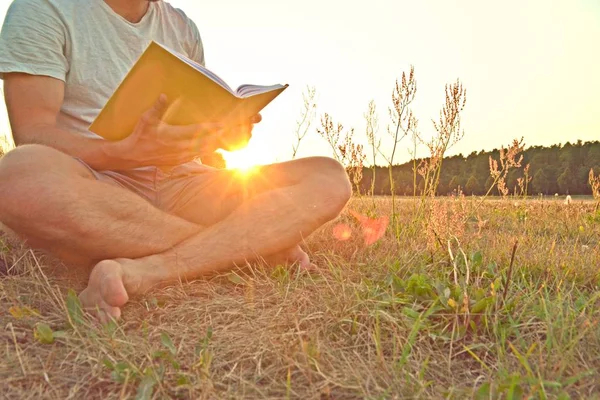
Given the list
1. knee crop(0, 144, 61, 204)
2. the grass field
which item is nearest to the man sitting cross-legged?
knee crop(0, 144, 61, 204)

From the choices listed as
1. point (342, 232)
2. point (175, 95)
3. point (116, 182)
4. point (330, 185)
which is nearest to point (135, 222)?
point (116, 182)

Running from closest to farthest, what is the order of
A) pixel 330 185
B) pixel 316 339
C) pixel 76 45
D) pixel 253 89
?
pixel 316 339
pixel 253 89
pixel 330 185
pixel 76 45

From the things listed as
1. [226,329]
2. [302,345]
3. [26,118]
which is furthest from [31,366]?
[26,118]

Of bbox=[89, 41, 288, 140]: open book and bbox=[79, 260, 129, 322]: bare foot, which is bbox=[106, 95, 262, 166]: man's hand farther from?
bbox=[79, 260, 129, 322]: bare foot

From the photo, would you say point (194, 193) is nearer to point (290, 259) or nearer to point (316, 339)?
point (290, 259)

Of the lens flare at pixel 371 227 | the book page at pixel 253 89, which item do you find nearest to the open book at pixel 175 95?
the book page at pixel 253 89

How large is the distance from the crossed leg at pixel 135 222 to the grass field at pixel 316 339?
100mm

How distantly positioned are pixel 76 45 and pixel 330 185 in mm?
1432

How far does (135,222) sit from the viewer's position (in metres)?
2.06

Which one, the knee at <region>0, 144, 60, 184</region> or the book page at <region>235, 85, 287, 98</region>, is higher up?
the book page at <region>235, 85, 287, 98</region>

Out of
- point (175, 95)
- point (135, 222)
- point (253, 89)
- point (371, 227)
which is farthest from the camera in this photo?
point (371, 227)

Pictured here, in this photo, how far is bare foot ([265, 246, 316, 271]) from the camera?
7.43ft

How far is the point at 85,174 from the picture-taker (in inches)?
79.4

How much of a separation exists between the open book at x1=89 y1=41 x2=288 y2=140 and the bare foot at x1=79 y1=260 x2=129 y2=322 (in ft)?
1.90
